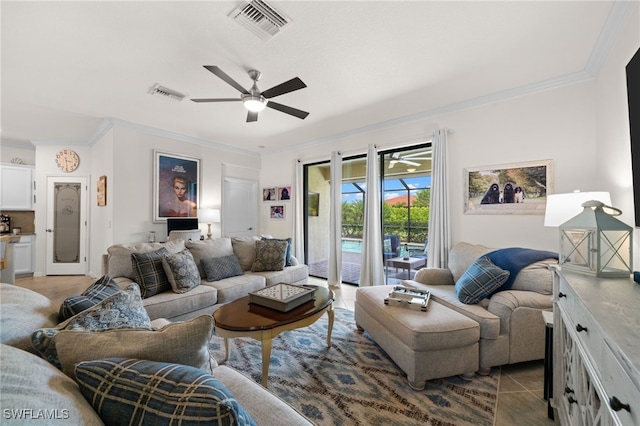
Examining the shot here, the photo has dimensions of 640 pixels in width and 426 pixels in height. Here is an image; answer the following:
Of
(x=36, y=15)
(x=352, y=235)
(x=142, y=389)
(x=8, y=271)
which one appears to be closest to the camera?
(x=142, y=389)

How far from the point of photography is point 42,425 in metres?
0.51

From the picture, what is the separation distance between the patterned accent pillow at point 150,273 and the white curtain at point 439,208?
10.6 feet

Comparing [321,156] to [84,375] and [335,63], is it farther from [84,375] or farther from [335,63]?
[84,375]

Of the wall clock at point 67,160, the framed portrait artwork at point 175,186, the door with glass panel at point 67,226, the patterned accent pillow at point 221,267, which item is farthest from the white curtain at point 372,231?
the wall clock at point 67,160

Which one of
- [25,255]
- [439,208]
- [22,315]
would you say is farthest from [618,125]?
[25,255]

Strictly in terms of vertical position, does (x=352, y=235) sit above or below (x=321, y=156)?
below

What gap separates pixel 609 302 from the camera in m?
1.01

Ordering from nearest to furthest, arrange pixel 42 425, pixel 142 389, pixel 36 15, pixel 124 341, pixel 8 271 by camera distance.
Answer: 1. pixel 42 425
2. pixel 142 389
3. pixel 124 341
4. pixel 36 15
5. pixel 8 271

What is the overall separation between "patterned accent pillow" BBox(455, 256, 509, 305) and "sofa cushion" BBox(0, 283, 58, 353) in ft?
8.90

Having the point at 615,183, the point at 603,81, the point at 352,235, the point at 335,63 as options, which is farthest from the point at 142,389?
the point at 352,235

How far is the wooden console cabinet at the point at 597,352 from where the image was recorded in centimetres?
69

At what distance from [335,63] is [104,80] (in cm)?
248

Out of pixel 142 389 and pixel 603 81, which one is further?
pixel 603 81

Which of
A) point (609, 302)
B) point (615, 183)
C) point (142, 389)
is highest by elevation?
point (615, 183)
